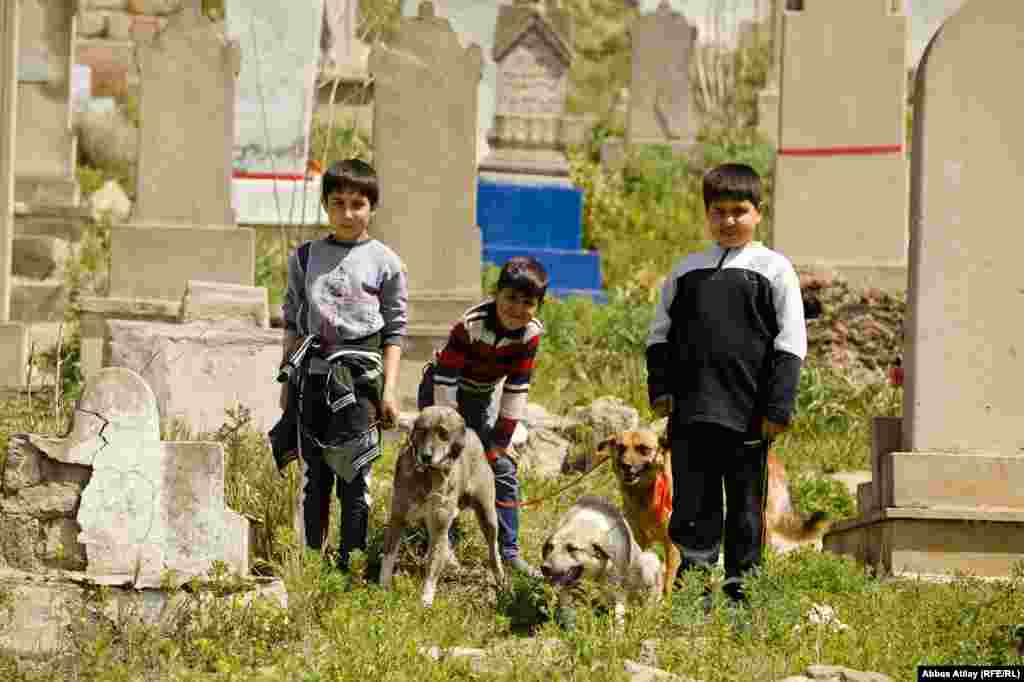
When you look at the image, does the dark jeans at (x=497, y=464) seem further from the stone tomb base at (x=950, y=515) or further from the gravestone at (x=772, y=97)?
the gravestone at (x=772, y=97)

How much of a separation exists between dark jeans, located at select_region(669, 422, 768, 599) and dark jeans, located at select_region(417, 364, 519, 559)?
3.11ft

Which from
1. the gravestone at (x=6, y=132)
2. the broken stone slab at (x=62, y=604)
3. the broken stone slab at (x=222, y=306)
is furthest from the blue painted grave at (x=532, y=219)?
the broken stone slab at (x=62, y=604)

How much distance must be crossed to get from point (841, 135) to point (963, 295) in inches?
220

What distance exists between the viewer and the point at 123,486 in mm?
5559

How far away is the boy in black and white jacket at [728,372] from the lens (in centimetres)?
564

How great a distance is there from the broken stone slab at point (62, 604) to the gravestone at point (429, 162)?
4670 mm

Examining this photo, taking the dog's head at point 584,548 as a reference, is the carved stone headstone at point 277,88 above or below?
above

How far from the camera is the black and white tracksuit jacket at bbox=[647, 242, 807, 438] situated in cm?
562

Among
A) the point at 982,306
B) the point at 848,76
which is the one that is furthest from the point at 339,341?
the point at 848,76

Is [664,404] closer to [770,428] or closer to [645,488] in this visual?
[770,428]

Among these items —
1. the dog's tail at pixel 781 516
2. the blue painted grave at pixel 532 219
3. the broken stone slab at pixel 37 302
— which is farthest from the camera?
the blue painted grave at pixel 532 219

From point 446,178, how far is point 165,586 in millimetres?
5043

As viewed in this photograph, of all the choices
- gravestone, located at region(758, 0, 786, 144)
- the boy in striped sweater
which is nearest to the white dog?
the boy in striped sweater

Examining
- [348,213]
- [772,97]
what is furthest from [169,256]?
[772,97]
